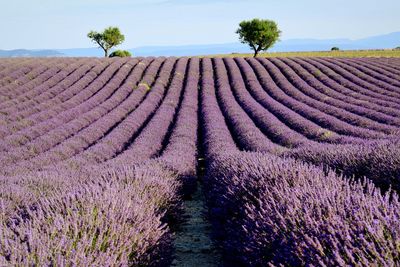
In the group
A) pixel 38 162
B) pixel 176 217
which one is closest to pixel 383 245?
pixel 176 217

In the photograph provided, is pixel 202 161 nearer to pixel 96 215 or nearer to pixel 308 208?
pixel 96 215

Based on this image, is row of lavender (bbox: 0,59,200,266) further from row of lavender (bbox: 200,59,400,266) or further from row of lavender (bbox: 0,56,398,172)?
row of lavender (bbox: 0,56,398,172)

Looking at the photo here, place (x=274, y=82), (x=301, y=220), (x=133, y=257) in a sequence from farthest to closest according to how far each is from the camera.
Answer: (x=274, y=82)
(x=133, y=257)
(x=301, y=220)

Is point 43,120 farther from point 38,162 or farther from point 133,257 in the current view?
point 133,257

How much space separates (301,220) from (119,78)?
79.8 ft

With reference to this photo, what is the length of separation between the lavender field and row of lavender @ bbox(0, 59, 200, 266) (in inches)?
0.9

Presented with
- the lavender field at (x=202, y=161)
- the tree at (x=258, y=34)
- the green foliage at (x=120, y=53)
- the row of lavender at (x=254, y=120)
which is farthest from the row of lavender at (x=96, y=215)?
the green foliage at (x=120, y=53)

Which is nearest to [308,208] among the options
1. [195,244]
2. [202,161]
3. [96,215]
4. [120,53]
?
[96,215]

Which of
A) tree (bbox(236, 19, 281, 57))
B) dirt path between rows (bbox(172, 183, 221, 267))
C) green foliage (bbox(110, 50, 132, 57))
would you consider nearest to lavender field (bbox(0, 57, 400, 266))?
dirt path between rows (bbox(172, 183, 221, 267))

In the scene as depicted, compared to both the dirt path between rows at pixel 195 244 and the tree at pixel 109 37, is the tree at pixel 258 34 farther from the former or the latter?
the dirt path between rows at pixel 195 244

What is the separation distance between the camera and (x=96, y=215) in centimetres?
370

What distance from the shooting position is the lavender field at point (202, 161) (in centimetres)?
281

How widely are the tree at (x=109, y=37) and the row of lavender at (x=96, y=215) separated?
168 ft

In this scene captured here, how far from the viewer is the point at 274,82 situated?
2523cm
